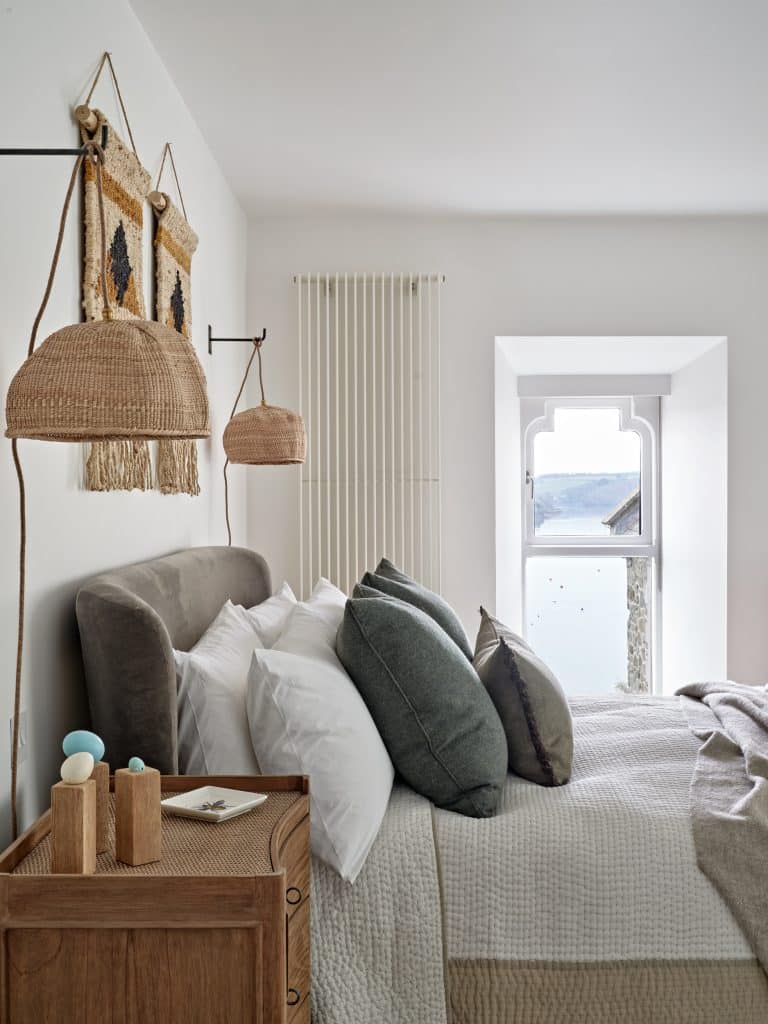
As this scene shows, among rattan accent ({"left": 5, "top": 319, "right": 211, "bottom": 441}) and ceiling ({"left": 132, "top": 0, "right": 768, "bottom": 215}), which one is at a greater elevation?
ceiling ({"left": 132, "top": 0, "right": 768, "bottom": 215})

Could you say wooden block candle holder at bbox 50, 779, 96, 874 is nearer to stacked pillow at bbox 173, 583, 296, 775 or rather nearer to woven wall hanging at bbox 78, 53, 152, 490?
stacked pillow at bbox 173, 583, 296, 775

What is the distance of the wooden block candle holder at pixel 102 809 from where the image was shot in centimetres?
142

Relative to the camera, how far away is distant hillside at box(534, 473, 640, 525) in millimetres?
5684

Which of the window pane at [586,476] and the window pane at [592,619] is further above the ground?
the window pane at [586,476]

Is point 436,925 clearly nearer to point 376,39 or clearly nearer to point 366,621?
point 366,621

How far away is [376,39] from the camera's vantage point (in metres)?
2.80

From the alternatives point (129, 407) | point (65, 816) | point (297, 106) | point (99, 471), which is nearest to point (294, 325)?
point (297, 106)

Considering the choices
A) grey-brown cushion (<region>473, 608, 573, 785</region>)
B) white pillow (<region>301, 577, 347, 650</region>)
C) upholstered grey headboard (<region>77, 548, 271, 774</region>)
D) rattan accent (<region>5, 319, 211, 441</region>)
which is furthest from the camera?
white pillow (<region>301, 577, 347, 650</region>)

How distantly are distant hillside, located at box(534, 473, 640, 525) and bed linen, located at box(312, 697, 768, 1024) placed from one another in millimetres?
3893

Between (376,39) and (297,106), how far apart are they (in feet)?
1.80

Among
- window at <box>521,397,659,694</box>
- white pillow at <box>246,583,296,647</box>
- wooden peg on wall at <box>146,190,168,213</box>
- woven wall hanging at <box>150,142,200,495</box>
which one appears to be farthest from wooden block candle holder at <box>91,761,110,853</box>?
window at <box>521,397,659,694</box>

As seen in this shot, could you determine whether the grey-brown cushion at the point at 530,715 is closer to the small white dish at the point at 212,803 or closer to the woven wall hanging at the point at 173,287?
the small white dish at the point at 212,803

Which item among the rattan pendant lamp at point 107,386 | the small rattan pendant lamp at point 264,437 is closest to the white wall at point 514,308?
the small rattan pendant lamp at point 264,437

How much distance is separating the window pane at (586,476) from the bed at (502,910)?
150 inches
